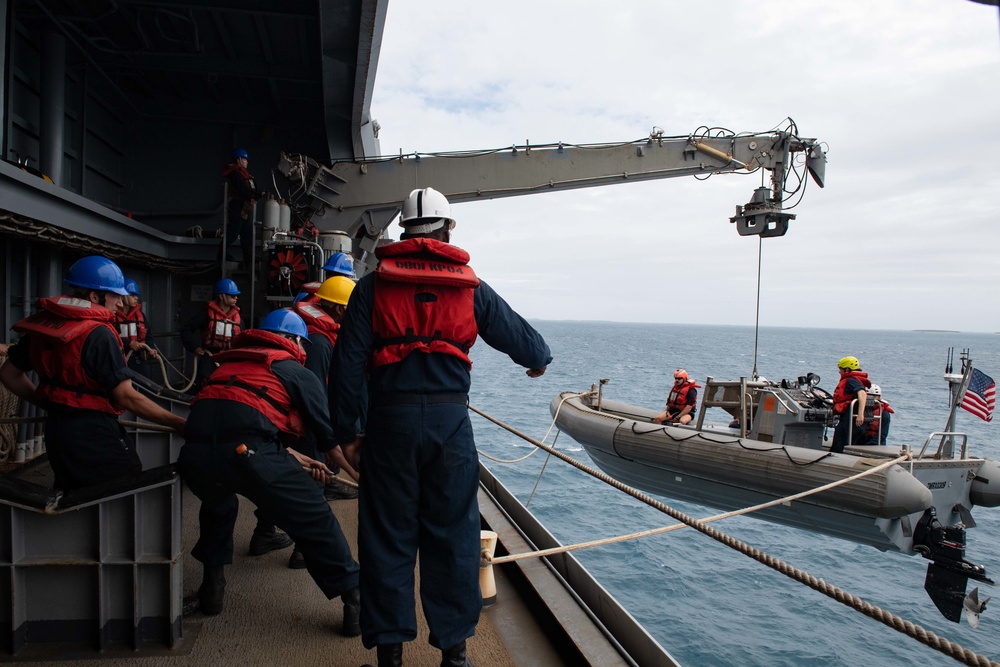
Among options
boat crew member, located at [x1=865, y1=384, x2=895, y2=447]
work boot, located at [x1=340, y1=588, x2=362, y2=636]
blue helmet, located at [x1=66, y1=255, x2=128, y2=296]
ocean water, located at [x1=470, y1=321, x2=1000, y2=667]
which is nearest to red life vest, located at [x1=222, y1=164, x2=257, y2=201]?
ocean water, located at [x1=470, y1=321, x2=1000, y2=667]

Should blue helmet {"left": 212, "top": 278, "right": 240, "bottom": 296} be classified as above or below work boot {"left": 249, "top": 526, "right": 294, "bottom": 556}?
above

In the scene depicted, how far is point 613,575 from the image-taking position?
1012 centimetres

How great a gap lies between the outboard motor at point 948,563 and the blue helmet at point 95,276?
8.35 m

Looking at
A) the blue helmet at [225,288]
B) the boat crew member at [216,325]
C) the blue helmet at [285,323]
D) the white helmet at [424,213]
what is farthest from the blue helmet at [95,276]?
the blue helmet at [225,288]

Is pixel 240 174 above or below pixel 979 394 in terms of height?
above

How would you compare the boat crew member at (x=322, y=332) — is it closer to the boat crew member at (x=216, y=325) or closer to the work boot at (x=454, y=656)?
the work boot at (x=454, y=656)

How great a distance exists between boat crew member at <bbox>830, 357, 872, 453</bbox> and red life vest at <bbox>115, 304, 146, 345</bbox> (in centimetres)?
806

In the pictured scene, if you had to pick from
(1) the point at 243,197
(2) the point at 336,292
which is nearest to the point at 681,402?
(1) the point at 243,197

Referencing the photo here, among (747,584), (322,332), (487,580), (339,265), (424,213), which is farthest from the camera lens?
(747,584)

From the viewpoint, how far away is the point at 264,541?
344 centimetres

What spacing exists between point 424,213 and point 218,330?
4845 mm

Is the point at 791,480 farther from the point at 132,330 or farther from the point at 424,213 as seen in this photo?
the point at 132,330

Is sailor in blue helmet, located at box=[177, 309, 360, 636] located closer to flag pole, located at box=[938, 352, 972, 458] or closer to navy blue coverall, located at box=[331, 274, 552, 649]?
navy blue coverall, located at box=[331, 274, 552, 649]

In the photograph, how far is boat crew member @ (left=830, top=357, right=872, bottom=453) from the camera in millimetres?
8531
